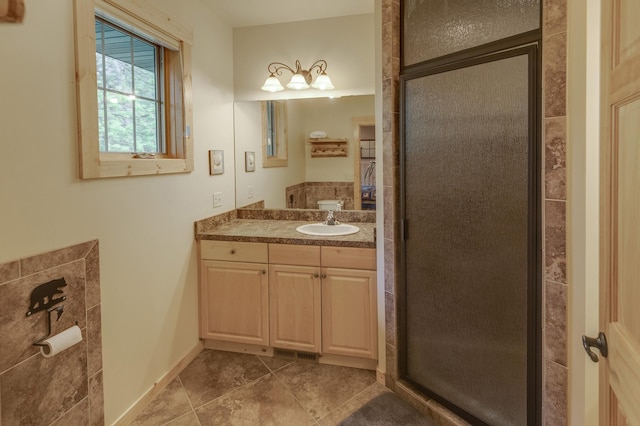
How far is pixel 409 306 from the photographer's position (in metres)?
2.09

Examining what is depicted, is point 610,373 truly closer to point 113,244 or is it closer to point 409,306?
point 409,306

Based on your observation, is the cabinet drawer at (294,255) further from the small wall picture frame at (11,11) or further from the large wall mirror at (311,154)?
the small wall picture frame at (11,11)

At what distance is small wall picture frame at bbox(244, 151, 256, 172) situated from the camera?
10.3 ft

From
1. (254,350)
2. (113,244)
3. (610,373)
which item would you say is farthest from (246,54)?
(610,373)

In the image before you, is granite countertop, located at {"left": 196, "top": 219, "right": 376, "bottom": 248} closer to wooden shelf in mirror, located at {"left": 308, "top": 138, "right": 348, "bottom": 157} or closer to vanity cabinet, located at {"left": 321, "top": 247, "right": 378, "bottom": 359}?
vanity cabinet, located at {"left": 321, "top": 247, "right": 378, "bottom": 359}

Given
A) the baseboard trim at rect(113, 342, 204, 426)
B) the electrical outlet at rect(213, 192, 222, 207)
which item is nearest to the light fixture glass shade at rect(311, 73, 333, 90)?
the electrical outlet at rect(213, 192, 222, 207)

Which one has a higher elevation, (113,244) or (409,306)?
(113,244)

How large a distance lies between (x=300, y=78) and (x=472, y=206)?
1.70 meters

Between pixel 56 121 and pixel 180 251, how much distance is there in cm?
111

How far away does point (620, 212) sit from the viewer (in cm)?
84

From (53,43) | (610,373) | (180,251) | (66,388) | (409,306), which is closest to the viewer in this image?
(610,373)

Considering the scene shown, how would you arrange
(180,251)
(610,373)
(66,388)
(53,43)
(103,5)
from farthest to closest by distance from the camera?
(180,251)
(103,5)
(66,388)
(53,43)
(610,373)

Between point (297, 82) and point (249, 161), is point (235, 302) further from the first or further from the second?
point (297, 82)

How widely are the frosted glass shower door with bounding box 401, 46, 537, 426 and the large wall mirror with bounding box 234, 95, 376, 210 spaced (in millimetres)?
857
